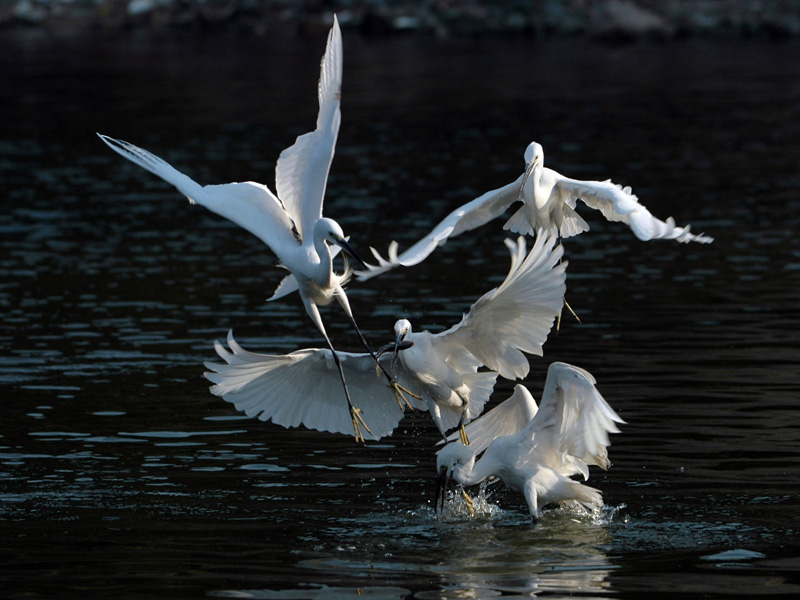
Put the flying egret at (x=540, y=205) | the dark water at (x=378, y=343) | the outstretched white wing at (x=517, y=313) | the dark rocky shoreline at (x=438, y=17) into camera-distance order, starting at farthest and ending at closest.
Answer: the dark rocky shoreline at (x=438, y=17)
the flying egret at (x=540, y=205)
the outstretched white wing at (x=517, y=313)
the dark water at (x=378, y=343)

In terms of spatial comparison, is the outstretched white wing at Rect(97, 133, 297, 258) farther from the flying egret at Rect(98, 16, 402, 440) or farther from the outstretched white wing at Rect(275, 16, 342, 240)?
the outstretched white wing at Rect(275, 16, 342, 240)

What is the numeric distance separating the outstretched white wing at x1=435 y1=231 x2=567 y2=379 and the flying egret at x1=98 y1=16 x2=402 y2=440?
32.0 inches

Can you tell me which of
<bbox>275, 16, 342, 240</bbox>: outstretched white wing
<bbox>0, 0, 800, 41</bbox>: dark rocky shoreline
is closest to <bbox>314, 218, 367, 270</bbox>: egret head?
<bbox>275, 16, 342, 240</bbox>: outstretched white wing

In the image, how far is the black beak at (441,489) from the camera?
416 inches

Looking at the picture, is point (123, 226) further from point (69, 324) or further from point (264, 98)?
point (264, 98)

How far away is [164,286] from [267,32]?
4550 centimetres

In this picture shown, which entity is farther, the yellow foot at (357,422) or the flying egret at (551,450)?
the yellow foot at (357,422)

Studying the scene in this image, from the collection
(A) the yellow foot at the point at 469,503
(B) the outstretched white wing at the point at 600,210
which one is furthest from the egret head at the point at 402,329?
(B) the outstretched white wing at the point at 600,210

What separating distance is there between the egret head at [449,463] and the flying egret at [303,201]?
79 centimetres

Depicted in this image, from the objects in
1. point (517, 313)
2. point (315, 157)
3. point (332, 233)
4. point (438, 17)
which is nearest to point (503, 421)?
point (517, 313)

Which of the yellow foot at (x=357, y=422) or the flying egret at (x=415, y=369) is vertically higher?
the flying egret at (x=415, y=369)

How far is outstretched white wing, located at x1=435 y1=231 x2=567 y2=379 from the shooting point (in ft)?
33.1

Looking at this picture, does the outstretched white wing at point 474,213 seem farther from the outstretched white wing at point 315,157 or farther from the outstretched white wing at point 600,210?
the outstretched white wing at point 315,157

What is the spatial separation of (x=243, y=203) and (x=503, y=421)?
2.57 meters
